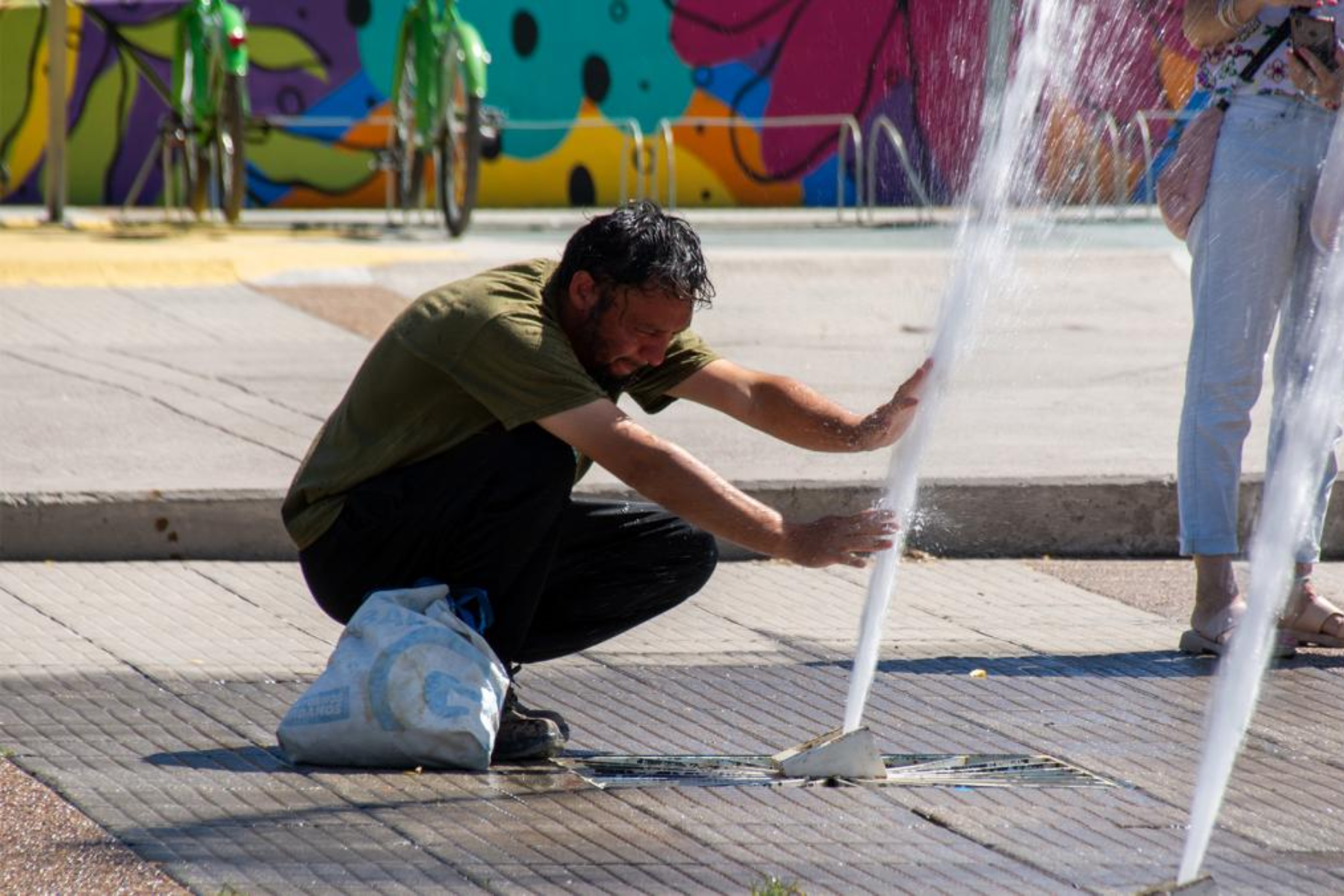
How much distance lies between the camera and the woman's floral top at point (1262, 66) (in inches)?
209

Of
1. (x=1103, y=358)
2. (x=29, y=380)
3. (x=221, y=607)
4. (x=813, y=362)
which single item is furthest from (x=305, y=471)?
(x=1103, y=358)

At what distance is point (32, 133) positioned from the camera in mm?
16422

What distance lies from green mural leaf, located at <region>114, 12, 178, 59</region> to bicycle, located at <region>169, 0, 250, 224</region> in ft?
10.8

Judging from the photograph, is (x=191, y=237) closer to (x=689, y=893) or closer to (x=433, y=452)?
(x=433, y=452)

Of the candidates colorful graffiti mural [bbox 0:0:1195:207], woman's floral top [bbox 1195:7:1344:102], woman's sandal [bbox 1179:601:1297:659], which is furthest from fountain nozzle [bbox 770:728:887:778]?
colorful graffiti mural [bbox 0:0:1195:207]

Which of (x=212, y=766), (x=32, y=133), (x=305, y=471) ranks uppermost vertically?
(x=305, y=471)

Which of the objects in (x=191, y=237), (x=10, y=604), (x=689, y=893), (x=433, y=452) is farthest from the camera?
(x=191, y=237)

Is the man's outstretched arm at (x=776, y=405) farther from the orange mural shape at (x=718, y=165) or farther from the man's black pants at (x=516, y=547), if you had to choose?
the orange mural shape at (x=718, y=165)

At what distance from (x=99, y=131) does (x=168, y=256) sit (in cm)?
599

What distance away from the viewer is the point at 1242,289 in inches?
213

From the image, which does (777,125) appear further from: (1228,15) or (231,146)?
(1228,15)

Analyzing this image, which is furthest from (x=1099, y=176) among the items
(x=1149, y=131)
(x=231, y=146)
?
(x=231, y=146)

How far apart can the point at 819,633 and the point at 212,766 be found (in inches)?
76.6

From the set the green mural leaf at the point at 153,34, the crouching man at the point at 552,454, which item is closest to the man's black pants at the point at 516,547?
the crouching man at the point at 552,454
